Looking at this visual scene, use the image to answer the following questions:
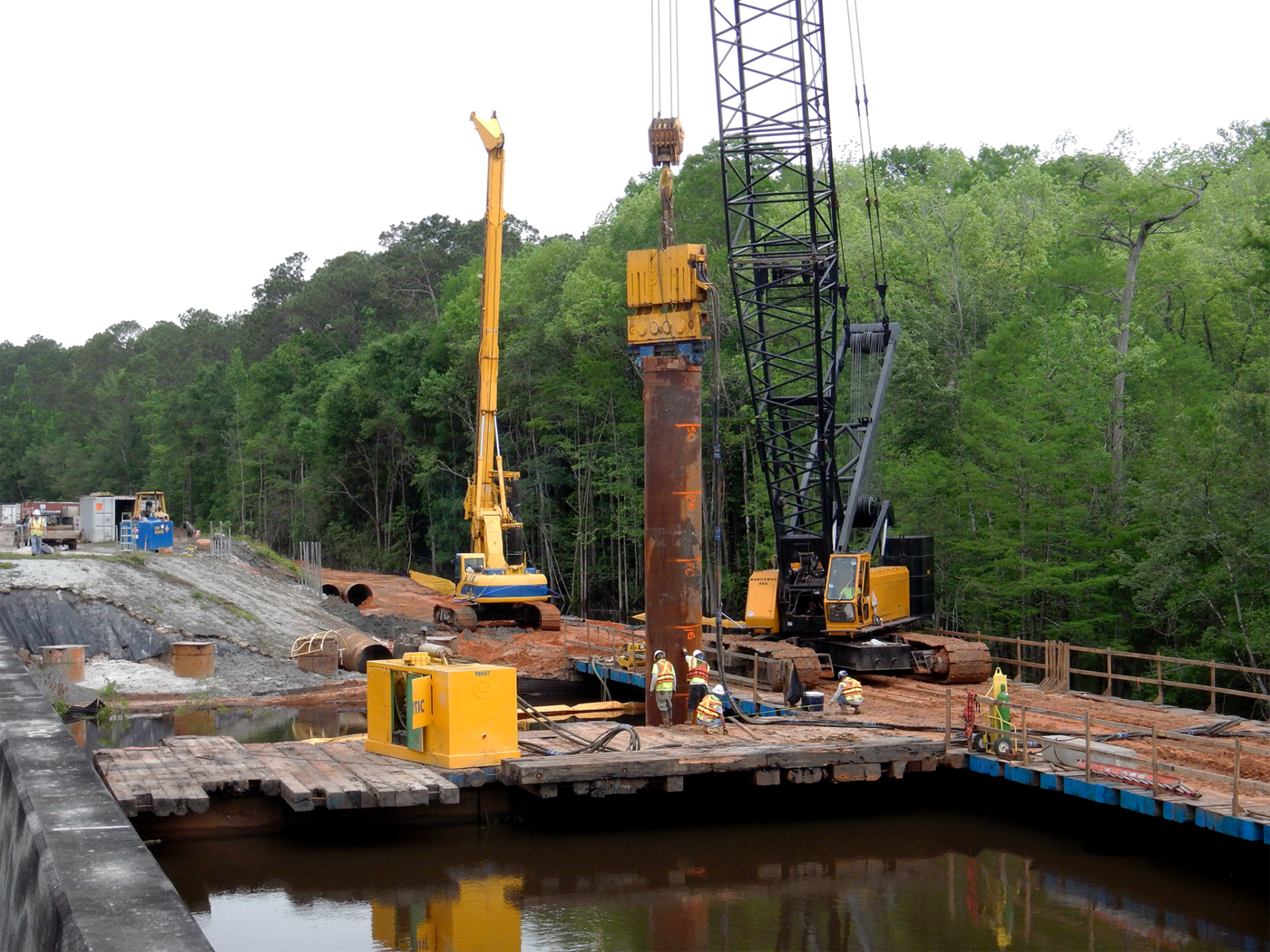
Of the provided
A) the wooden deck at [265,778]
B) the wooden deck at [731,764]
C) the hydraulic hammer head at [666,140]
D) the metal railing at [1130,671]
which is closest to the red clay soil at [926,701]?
the metal railing at [1130,671]

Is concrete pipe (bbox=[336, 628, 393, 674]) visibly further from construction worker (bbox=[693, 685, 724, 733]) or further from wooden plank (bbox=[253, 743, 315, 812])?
construction worker (bbox=[693, 685, 724, 733])

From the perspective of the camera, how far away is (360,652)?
34312 millimetres

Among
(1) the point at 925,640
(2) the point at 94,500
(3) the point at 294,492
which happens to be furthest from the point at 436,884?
(3) the point at 294,492

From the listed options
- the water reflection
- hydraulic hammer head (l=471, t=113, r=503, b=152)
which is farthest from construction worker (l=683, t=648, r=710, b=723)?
hydraulic hammer head (l=471, t=113, r=503, b=152)

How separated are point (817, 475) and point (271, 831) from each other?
53.3 ft

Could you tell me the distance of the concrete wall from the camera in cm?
639

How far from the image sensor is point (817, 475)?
29.4 m

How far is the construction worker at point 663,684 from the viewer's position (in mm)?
20375

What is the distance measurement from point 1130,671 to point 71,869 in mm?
31348

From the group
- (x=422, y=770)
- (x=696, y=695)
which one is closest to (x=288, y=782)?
(x=422, y=770)

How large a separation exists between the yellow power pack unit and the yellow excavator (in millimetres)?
19920

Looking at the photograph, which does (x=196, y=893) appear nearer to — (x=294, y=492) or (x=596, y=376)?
(x=596, y=376)

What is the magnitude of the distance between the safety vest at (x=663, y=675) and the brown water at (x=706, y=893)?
266 centimetres

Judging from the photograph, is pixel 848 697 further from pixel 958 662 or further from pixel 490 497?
pixel 490 497
